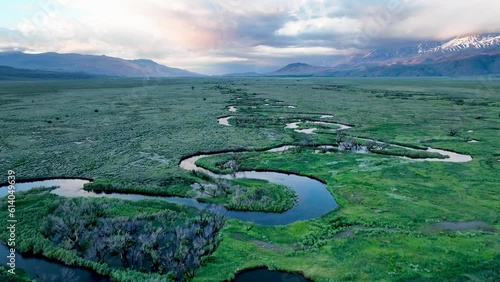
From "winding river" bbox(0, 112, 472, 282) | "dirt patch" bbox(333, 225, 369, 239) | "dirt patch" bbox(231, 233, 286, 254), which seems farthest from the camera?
"dirt patch" bbox(333, 225, 369, 239)

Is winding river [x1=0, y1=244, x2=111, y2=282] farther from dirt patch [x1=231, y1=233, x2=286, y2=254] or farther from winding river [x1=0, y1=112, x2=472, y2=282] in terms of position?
dirt patch [x1=231, y1=233, x2=286, y2=254]

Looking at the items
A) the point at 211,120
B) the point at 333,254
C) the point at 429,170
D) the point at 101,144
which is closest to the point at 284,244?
the point at 333,254

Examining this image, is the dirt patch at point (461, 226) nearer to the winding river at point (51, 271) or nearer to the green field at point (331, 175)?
the green field at point (331, 175)

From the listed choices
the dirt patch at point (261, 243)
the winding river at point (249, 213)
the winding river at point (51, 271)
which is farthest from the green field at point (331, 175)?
the winding river at point (51, 271)

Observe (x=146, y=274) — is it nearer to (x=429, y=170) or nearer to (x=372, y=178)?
(x=372, y=178)

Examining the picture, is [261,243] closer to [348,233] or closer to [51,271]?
[348,233]

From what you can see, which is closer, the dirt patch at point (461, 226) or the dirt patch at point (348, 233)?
the dirt patch at point (348, 233)

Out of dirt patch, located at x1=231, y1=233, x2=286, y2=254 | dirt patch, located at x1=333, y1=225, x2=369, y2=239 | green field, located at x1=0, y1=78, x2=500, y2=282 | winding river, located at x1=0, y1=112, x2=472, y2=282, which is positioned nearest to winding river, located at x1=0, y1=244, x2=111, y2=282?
winding river, located at x1=0, y1=112, x2=472, y2=282

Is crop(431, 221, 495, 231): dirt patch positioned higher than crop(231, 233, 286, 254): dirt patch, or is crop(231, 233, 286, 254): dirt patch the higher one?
crop(431, 221, 495, 231): dirt patch

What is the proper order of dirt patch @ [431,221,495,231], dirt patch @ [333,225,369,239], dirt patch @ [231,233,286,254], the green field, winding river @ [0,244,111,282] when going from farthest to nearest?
dirt patch @ [431,221,495,231] → dirt patch @ [333,225,369,239] → dirt patch @ [231,233,286,254] → the green field → winding river @ [0,244,111,282]
